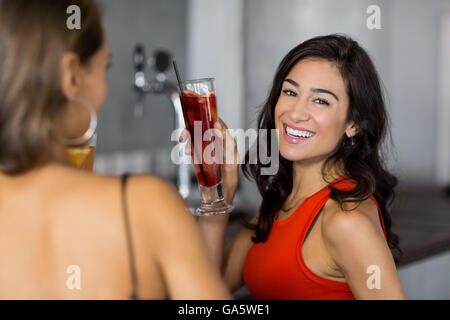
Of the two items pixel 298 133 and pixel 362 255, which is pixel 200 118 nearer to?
pixel 298 133

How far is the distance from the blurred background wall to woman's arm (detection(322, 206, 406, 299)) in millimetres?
2859

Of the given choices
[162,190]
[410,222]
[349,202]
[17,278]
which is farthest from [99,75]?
[410,222]

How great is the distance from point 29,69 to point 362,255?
86 centimetres

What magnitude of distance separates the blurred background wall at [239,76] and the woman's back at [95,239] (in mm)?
3366

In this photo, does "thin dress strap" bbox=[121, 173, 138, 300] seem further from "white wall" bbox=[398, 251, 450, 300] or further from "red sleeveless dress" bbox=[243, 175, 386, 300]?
"white wall" bbox=[398, 251, 450, 300]

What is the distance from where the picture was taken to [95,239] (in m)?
0.94

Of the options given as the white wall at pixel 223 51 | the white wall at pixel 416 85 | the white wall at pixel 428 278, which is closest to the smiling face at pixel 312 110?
the white wall at pixel 428 278

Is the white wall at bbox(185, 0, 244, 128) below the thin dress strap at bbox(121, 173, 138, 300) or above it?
above

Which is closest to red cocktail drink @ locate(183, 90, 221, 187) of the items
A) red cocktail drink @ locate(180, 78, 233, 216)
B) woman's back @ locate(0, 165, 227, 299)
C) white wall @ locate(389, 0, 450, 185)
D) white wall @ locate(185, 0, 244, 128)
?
red cocktail drink @ locate(180, 78, 233, 216)

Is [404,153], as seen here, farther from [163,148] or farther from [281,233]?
[281,233]

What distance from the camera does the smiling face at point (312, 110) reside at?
1.68 meters

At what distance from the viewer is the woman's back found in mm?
935

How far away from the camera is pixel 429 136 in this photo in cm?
498

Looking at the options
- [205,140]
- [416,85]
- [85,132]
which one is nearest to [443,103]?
[416,85]
